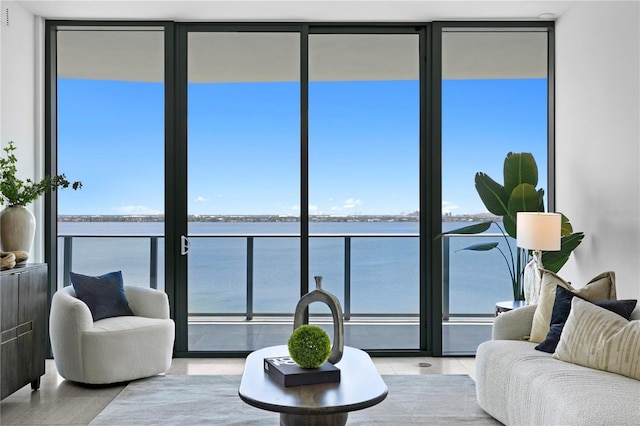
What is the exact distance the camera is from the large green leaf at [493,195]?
16.0 feet

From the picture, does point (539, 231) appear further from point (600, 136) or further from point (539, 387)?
point (539, 387)

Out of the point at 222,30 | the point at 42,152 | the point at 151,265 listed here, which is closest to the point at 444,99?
the point at 222,30

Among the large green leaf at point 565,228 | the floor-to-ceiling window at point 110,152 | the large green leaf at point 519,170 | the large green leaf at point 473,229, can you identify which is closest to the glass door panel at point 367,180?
the large green leaf at point 473,229

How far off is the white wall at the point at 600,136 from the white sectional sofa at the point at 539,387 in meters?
0.91

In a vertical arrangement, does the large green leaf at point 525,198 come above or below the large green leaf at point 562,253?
above

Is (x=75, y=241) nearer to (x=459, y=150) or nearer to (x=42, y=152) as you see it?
(x=42, y=152)

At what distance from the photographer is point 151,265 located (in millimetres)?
5566

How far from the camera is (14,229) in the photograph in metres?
4.28

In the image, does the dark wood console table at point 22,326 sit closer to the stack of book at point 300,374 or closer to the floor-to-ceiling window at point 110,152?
the floor-to-ceiling window at point 110,152

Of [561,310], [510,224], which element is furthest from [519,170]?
[561,310]

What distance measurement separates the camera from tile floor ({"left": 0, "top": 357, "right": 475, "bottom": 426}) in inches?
147

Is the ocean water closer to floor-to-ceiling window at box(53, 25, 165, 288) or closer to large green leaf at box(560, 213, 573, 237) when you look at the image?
floor-to-ceiling window at box(53, 25, 165, 288)

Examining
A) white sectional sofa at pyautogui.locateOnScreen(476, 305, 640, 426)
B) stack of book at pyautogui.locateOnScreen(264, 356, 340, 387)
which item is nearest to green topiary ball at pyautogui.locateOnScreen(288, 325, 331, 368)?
stack of book at pyautogui.locateOnScreen(264, 356, 340, 387)

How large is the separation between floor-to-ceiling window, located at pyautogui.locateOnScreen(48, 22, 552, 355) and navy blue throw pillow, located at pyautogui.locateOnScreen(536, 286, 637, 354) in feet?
5.69
